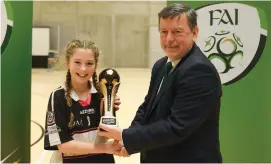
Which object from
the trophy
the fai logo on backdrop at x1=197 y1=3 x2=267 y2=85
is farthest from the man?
the fai logo on backdrop at x1=197 y1=3 x2=267 y2=85

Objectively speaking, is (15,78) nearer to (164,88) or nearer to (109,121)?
(109,121)

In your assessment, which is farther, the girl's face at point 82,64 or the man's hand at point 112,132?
the girl's face at point 82,64

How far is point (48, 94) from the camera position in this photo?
7.33 metres

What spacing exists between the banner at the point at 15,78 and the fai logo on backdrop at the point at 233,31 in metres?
1.17

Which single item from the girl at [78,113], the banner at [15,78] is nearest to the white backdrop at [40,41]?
the banner at [15,78]

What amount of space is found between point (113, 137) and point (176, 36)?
1.47ft

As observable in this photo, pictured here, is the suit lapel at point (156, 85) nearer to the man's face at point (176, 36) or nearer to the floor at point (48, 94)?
the man's face at point (176, 36)

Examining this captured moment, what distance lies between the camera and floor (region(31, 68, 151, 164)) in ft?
11.8

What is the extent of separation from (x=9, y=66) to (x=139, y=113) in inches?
48.8

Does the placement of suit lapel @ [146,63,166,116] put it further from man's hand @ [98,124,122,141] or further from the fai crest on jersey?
the fai crest on jersey

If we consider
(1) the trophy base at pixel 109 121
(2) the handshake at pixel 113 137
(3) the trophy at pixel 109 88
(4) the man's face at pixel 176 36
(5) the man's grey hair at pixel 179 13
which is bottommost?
(2) the handshake at pixel 113 137

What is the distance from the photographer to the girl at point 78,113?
1.59 m

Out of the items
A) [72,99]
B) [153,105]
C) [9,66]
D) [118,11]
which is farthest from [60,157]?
[118,11]

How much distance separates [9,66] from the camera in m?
2.45
